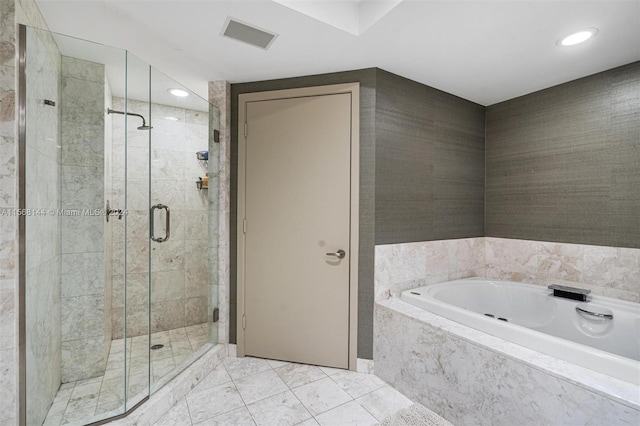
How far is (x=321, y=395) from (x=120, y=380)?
126 cm

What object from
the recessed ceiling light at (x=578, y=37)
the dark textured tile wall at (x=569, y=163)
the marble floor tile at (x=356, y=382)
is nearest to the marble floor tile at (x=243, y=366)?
the marble floor tile at (x=356, y=382)

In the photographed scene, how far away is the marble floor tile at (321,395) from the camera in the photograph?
178 cm

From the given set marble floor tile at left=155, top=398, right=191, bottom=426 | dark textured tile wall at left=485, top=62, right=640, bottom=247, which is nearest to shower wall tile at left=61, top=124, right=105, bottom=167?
marble floor tile at left=155, top=398, right=191, bottom=426

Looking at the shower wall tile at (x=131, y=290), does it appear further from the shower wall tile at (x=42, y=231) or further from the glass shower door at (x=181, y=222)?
the shower wall tile at (x=42, y=231)

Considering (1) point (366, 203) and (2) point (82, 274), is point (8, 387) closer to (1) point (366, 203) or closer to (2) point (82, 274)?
(2) point (82, 274)

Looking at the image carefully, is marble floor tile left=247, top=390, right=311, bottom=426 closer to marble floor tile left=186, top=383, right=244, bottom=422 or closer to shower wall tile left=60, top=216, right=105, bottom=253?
marble floor tile left=186, top=383, right=244, bottom=422

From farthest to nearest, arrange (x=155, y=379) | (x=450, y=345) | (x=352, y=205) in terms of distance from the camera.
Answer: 1. (x=352, y=205)
2. (x=155, y=379)
3. (x=450, y=345)

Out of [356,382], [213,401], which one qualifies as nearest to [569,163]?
[356,382]

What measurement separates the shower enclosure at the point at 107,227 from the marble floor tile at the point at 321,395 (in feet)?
2.98

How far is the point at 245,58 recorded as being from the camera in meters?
2.00

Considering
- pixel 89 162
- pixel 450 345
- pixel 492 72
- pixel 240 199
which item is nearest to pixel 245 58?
pixel 240 199

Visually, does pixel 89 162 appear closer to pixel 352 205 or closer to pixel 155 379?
pixel 155 379

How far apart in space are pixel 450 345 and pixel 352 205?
1065 millimetres

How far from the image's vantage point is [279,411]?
5.68 feet
